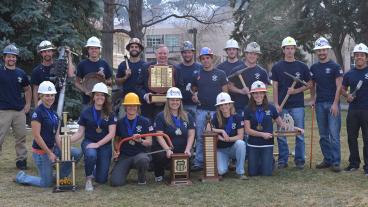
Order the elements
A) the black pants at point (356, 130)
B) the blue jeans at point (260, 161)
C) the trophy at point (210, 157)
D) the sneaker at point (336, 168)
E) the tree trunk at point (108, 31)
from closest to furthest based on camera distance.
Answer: the trophy at point (210, 157) → the black pants at point (356, 130) → the blue jeans at point (260, 161) → the sneaker at point (336, 168) → the tree trunk at point (108, 31)

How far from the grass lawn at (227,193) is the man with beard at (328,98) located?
1.55ft

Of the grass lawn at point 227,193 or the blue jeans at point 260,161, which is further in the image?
the blue jeans at point 260,161

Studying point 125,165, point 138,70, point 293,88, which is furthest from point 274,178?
point 138,70

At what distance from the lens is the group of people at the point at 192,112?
24.5 feet

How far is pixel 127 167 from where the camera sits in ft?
24.8

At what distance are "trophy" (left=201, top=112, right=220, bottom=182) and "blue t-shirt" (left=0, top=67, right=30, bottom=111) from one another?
3438mm

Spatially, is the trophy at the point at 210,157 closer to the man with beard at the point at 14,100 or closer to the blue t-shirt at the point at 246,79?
the blue t-shirt at the point at 246,79

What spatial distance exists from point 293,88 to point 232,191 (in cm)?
233

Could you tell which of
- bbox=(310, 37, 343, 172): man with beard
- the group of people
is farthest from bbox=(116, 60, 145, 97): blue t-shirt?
bbox=(310, 37, 343, 172): man with beard

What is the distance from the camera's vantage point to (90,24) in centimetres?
1702

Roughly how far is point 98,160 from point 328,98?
377 cm

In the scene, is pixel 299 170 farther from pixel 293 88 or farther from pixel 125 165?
pixel 125 165

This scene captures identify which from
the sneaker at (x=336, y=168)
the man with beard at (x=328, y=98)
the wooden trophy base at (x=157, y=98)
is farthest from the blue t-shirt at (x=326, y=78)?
the wooden trophy base at (x=157, y=98)

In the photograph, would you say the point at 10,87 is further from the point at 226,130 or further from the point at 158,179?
the point at 226,130
